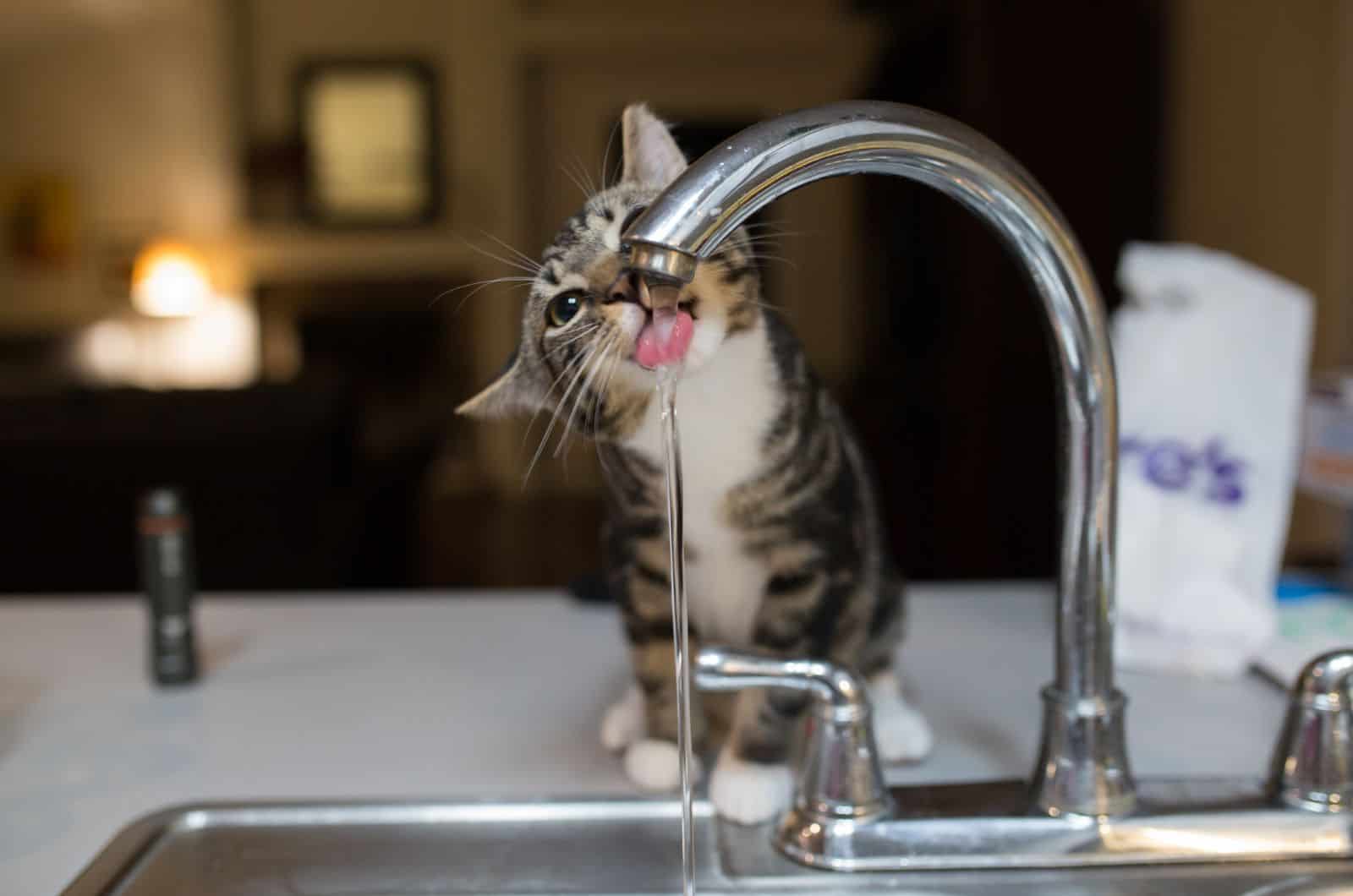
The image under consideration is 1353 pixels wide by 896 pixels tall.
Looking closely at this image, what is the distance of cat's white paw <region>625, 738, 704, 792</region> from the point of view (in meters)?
0.66

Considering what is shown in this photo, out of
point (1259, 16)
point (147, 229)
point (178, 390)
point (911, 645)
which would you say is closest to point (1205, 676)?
point (911, 645)

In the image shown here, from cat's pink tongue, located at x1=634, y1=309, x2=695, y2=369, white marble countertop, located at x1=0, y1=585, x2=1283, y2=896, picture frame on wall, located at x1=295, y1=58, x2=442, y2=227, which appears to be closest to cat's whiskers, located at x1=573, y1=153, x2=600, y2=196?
cat's pink tongue, located at x1=634, y1=309, x2=695, y2=369

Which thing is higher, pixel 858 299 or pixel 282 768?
pixel 858 299

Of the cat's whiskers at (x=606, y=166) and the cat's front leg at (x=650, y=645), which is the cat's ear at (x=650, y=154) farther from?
the cat's front leg at (x=650, y=645)

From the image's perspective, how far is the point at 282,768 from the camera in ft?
2.32

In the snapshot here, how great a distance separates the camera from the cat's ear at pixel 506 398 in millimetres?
567

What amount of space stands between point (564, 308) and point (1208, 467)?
20.8 inches

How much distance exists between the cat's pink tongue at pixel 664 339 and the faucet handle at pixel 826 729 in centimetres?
15

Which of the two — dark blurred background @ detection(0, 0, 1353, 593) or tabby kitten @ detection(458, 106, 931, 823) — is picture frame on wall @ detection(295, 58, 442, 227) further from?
tabby kitten @ detection(458, 106, 931, 823)

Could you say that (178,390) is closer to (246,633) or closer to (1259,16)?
(246,633)

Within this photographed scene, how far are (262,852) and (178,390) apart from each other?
5.08 feet

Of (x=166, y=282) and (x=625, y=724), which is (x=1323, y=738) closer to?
(x=625, y=724)

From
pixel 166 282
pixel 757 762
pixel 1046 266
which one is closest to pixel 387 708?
pixel 757 762

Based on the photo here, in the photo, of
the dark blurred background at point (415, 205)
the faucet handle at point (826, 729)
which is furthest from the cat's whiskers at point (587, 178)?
the dark blurred background at point (415, 205)
